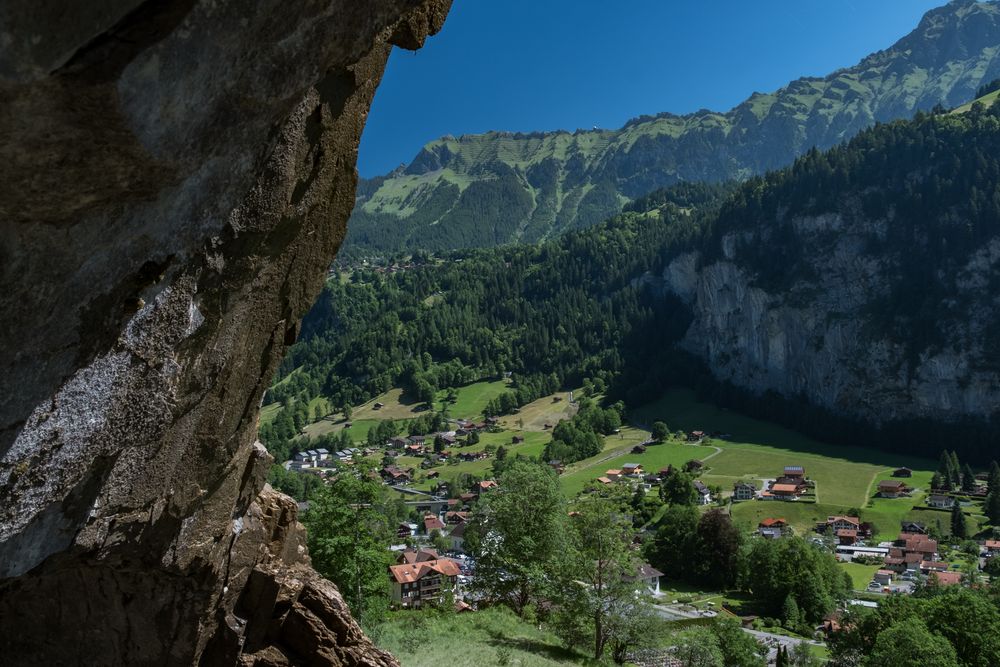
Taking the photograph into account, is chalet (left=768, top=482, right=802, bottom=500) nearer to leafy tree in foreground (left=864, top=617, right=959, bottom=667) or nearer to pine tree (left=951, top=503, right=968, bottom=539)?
pine tree (left=951, top=503, right=968, bottom=539)

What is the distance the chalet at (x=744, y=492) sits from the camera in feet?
377

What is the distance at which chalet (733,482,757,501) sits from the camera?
11498 cm

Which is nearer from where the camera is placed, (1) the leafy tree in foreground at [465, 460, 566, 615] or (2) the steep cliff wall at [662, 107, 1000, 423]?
(1) the leafy tree in foreground at [465, 460, 566, 615]

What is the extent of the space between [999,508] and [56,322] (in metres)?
126

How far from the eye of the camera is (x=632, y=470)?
132 metres

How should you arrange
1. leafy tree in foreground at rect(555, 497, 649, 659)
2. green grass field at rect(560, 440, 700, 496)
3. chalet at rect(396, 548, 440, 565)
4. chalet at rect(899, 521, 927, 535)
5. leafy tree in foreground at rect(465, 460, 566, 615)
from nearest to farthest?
leafy tree in foreground at rect(555, 497, 649, 659), leafy tree in foreground at rect(465, 460, 566, 615), chalet at rect(396, 548, 440, 565), chalet at rect(899, 521, 927, 535), green grass field at rect(560, 440, 700, 496)

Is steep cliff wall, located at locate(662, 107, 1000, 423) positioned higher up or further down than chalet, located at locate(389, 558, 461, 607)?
higher up

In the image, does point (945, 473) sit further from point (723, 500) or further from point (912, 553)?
point (723, 500)

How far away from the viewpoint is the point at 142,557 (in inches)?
361

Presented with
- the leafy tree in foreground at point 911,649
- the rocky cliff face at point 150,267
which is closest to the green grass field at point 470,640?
the rocky cliff face at point 150,267

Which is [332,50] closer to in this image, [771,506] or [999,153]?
[771,506]

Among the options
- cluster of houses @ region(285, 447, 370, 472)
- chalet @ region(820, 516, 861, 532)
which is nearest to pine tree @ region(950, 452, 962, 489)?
chalet @ region(820, 516, 861, 532)

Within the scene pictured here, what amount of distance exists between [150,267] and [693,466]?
133 m

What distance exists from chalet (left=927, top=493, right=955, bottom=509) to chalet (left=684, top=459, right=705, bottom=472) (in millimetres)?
37371
